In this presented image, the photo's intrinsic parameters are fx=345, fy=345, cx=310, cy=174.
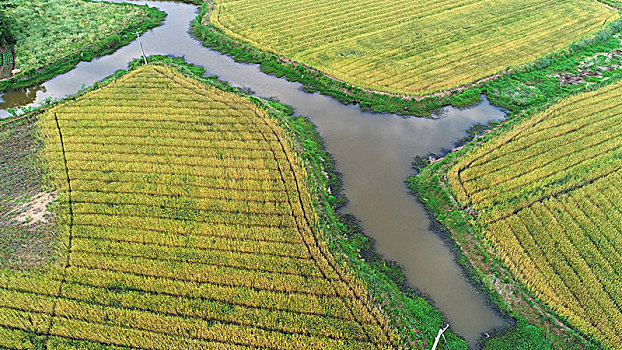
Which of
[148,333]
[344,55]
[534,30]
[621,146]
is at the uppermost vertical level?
[534,30]

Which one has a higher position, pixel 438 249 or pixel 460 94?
pixel 460 94

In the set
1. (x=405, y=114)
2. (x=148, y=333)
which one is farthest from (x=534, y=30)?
(x=148, y=333)

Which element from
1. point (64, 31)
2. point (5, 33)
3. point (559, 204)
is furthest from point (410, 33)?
point (5, 33)

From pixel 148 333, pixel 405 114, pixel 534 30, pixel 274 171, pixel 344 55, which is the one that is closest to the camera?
pixel 148 333

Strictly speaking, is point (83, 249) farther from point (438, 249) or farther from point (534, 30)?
point (534, 30)

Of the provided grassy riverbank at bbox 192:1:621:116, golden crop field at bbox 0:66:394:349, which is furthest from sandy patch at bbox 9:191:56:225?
grassy riverbank at bbox 192:1:621:116

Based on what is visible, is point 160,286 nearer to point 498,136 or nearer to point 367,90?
point 367,90
